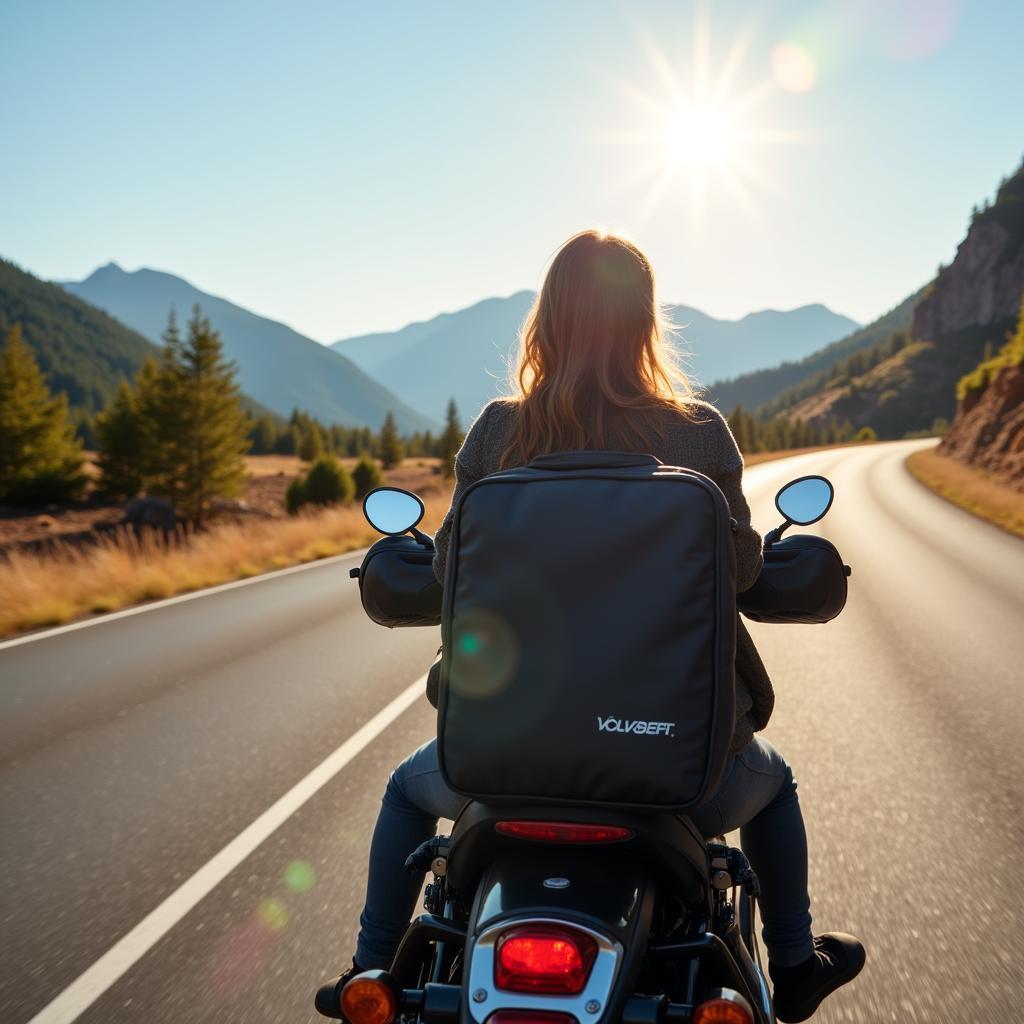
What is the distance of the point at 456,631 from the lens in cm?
163

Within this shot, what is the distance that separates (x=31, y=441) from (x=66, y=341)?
157 m

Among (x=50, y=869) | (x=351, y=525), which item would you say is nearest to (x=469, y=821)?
(x=50, y=869)

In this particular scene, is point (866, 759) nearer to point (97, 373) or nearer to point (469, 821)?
point (469, 821)

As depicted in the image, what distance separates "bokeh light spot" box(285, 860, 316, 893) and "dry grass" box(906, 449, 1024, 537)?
16.8 meters

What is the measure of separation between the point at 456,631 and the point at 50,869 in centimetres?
292

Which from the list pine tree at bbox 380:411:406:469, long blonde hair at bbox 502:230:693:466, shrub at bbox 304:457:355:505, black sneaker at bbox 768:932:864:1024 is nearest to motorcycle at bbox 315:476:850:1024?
black sneaker at bbox 768:932:864:1024

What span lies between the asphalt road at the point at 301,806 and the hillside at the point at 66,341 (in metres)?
174

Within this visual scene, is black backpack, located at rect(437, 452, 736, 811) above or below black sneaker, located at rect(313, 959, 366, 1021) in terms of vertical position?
above

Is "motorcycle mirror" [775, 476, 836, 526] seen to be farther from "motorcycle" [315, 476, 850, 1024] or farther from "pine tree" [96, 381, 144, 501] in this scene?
Result: "pine tree" [96, 381, 144, 501]

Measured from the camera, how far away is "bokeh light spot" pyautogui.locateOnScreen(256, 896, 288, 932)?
3082mm

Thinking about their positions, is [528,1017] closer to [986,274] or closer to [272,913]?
[272,913]

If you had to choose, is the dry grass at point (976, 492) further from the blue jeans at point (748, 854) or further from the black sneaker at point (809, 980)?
the blue jeans at point (748, 854)

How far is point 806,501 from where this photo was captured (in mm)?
2291

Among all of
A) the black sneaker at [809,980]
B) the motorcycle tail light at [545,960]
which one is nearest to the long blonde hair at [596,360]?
the motorcycle tail light at [545,960]
